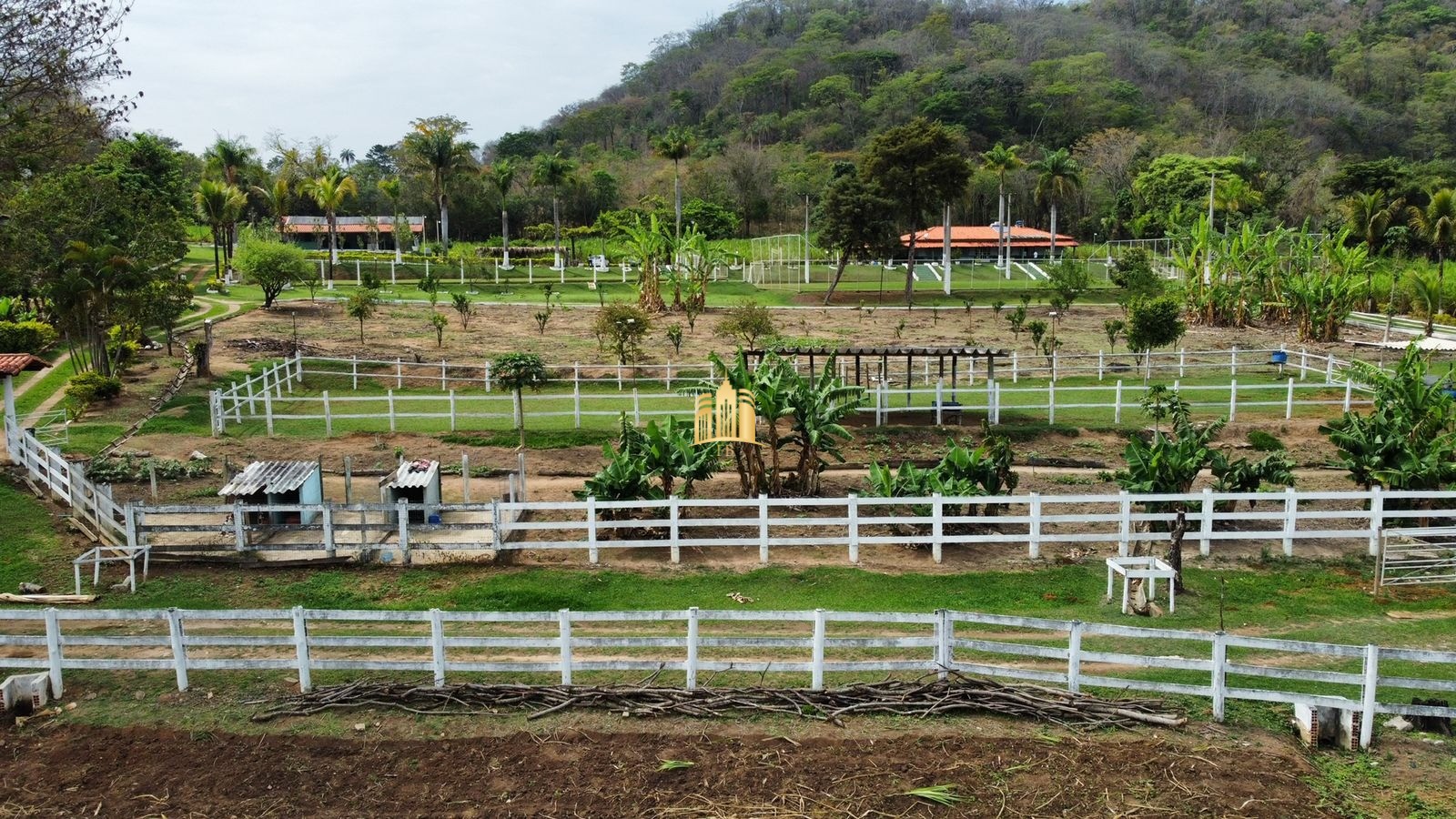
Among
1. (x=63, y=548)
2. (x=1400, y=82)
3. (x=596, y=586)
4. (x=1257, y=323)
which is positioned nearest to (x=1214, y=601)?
(x=596, y=586)

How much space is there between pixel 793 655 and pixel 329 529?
7120 mm

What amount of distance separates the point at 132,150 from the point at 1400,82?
127044 mm

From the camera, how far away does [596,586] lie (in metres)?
14.1

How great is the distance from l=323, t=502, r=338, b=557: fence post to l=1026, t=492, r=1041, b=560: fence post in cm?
972

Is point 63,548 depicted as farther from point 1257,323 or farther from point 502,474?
point 1257,323

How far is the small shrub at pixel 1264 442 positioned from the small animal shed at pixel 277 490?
1721cm

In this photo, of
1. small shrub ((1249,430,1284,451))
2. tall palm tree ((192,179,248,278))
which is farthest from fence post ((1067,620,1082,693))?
tall palm tree ((192,179,248,278))

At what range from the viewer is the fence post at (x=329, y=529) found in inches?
581

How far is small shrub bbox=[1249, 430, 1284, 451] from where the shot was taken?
68.5ft

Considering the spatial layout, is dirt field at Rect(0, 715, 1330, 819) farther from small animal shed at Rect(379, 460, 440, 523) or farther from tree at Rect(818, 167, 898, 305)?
tree at Rect(818, 167, 898, 305)

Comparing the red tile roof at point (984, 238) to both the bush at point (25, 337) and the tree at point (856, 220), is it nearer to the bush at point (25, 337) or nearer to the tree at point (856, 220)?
the tree at point (856, 220)

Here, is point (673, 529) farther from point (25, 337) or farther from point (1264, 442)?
point (25, 337)

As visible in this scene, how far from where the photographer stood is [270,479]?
1593 cm

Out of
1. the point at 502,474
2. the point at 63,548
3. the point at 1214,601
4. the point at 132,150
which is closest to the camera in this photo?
the point at 1214,601
